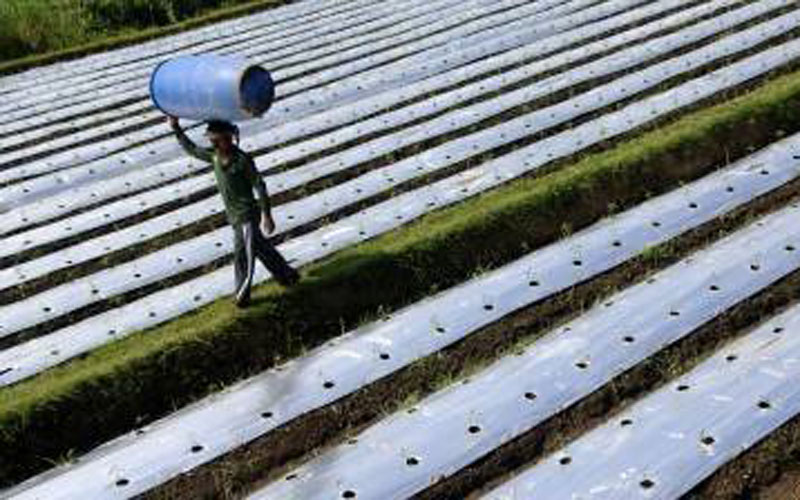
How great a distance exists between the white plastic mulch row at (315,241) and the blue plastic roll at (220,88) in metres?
1.03

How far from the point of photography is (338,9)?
13102mm

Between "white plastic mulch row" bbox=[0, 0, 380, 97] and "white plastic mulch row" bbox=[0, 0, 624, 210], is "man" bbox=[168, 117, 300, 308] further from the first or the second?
"white plastic mulch row" bbox=[0, 0, 380, 97]

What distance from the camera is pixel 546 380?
4504mm

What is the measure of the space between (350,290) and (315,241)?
778 millimetres

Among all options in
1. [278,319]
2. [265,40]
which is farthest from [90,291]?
[265,40]

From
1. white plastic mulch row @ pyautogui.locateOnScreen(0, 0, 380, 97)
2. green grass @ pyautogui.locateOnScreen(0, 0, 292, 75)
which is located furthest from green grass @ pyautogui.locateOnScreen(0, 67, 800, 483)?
green grass @ pyautogui.locateOnScreen(0, 0, 292, 75)

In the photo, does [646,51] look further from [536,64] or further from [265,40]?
[265,40]

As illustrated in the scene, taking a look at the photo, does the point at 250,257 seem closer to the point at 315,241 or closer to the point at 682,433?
the point at 315,241

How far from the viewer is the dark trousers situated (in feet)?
16.7

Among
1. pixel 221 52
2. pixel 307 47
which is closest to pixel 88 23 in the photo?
pixel 221 52

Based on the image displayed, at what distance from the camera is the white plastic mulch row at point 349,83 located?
26.0ft

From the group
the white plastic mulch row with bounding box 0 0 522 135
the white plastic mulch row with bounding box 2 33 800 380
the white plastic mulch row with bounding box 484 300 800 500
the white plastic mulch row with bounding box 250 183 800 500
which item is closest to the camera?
the white plastic mulch row with bounding box 484 300 800 500

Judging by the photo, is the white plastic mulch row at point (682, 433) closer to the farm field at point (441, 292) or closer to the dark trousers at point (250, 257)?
the farm field at point (441, 292)

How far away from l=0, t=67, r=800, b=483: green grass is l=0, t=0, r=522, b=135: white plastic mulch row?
416cm
